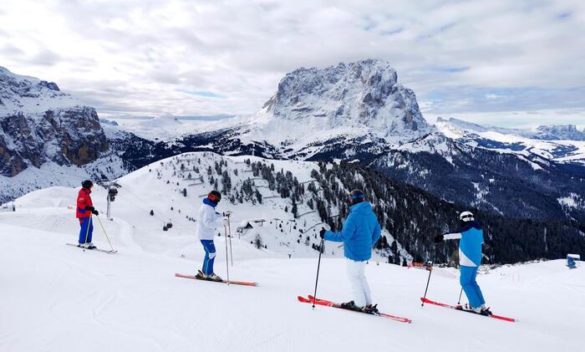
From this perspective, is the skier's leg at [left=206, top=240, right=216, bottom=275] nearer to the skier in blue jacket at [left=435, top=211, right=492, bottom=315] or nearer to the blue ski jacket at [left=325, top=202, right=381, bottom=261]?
the blue ski jacket at [left=325, top=202, right=381, bottom=261]

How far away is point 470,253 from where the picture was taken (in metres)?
10.1

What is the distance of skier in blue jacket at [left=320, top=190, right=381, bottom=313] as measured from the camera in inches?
347

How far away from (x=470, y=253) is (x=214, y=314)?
6.10m

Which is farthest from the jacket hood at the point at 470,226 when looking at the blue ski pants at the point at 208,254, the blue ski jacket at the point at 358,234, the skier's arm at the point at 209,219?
the blue ski pants at the point at 208,254

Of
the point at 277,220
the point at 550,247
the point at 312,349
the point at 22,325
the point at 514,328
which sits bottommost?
the point at 550,247

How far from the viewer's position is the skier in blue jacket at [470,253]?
1013 centimetres

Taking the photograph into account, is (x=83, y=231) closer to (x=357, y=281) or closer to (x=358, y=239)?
(x=357, y=281)

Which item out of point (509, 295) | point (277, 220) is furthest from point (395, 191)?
point (509, 295)

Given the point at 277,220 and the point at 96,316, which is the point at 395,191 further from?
the point at 96,316

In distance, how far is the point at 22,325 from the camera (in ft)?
21.7

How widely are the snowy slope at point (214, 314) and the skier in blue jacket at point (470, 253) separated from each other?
1.95 feet

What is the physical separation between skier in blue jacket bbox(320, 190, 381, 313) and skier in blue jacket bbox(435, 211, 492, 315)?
252cm

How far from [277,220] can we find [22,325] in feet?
262

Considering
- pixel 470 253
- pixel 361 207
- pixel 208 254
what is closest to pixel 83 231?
pixel 208 254
